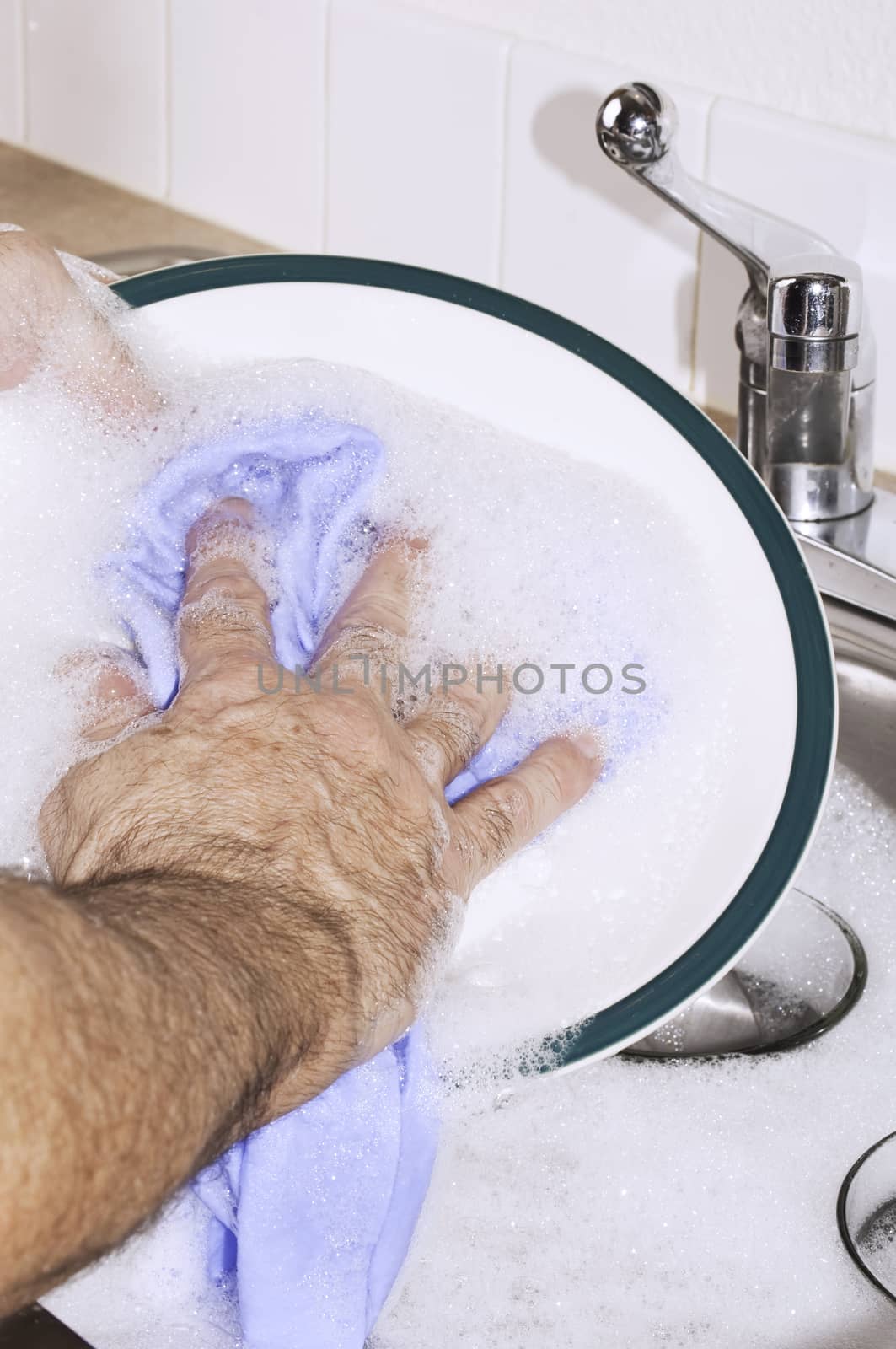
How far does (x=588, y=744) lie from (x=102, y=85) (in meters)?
0.74

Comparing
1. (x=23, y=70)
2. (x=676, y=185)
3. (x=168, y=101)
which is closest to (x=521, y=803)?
(x=676, y=185)

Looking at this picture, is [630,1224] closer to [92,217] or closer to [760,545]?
[760,545]

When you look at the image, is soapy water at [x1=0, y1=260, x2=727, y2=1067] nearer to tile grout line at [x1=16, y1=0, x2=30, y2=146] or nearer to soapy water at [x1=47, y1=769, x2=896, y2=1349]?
soapy water at [x1=47, y1=769, x2=896, y2=1349]

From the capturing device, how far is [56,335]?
65 cm

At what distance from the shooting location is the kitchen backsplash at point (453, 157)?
75cm

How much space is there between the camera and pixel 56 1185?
29cm

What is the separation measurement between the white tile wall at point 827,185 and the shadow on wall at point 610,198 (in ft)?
0.13

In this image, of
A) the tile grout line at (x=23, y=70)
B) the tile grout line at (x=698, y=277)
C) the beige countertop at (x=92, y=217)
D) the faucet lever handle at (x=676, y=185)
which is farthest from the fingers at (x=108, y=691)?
the tile grout line at (x=23, y=70)

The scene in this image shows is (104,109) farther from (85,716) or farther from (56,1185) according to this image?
(56,1185)

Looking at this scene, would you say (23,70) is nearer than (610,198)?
No

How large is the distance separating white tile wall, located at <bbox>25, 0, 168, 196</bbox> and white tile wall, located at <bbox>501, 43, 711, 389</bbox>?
0.33 metres

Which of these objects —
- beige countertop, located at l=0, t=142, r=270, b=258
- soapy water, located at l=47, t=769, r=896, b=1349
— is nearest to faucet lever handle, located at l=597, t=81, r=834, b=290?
soapy water, located at l=47, t=769, r=896, b=1349

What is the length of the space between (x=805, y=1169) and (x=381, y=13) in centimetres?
71

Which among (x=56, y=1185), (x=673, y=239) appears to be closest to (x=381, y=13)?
(x=673, y=239)
